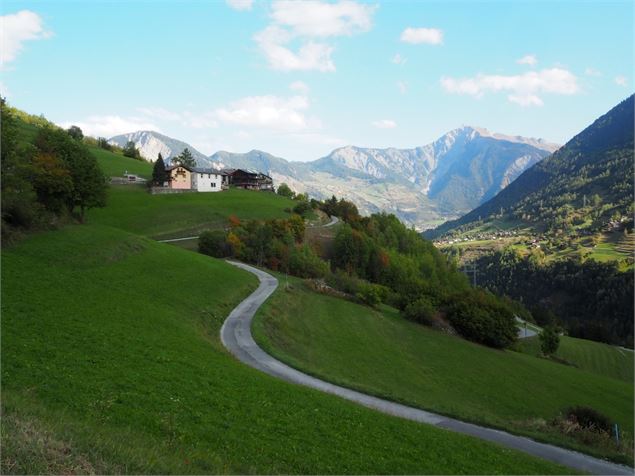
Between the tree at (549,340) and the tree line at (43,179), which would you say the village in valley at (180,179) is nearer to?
the tree line at (43,179)

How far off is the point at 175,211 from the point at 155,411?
86311mm

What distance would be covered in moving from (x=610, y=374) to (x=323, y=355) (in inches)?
2724

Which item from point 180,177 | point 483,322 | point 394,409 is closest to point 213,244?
point 483,322

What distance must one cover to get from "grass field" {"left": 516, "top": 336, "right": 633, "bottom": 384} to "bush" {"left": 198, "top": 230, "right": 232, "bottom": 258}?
53.1 metres

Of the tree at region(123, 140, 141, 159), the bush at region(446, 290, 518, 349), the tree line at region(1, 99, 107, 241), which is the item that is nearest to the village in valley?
the tree at region(123, 140, 141, 159)

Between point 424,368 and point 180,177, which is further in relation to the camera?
point 180,177

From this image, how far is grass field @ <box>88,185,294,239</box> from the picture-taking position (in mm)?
84688

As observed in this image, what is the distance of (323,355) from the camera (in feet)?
119

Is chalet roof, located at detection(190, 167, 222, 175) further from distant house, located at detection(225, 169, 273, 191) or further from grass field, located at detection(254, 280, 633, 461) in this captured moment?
grass field, located at detection(254, 280, 633, 461)

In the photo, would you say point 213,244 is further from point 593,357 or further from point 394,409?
point 593,357

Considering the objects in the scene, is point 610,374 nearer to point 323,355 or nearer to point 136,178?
point 323,355

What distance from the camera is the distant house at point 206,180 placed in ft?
409

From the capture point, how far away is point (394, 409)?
985 inches

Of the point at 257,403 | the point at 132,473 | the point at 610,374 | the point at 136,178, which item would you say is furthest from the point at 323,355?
the point at 136,178
